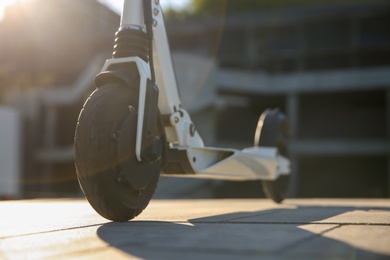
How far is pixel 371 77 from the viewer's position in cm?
2680

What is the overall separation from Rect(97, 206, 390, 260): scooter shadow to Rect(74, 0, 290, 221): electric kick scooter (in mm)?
236

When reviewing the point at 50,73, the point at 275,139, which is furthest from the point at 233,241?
the point at 50,73

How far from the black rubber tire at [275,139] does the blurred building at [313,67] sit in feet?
71.6

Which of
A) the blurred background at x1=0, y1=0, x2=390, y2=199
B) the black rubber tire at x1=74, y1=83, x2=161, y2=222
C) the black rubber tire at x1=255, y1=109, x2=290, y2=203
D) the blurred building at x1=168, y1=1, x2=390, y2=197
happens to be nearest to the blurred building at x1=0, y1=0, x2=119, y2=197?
the blurred background at x1=0, y1=0, x2=390, y2=199

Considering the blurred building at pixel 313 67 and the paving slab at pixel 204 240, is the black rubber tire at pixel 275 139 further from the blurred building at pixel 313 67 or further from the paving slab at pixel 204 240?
the blurred building at pixel 313 67

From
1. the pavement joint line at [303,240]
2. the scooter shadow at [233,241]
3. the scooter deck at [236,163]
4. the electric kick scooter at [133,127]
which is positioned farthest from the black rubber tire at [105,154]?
the pavement joint line at [303,240]

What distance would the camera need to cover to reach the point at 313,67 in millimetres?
31297

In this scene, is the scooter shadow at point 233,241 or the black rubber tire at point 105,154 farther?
the black rubber tire at point 105,154

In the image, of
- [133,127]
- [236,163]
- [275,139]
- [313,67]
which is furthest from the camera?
[313,67]

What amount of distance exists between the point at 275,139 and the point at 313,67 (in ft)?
85.4

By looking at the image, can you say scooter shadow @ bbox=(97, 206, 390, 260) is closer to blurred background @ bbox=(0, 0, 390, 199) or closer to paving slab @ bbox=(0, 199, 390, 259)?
paving slab @ bbox=(0, 199, 390, 259)

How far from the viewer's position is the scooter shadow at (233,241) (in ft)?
6.36

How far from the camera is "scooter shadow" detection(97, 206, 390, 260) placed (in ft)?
6.36

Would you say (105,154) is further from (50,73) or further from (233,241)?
(50,73)
